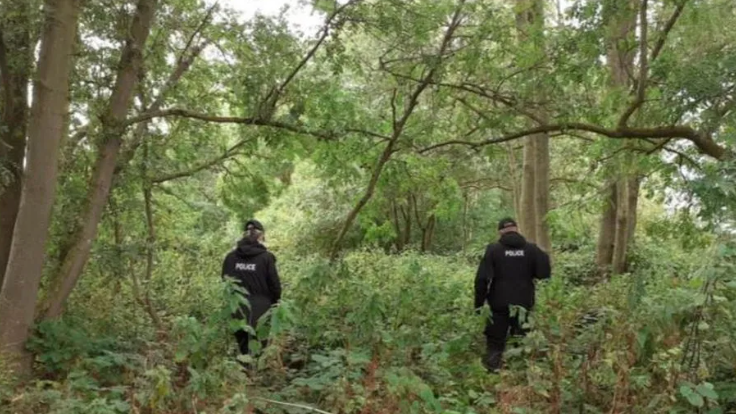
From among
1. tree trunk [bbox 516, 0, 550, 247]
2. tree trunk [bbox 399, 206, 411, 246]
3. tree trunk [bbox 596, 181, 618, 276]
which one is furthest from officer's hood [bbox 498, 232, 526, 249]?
tree trunk [bbox 399, 206, 411, 246]

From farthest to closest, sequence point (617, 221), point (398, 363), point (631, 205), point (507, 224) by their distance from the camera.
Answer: point (631, 205)
point (617, 221)
point (507, 224)
point (398, 363)

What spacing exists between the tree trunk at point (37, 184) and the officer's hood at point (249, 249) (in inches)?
73.8

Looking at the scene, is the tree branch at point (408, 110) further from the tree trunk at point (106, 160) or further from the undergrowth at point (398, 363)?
the tree trunk at point (106, 160)

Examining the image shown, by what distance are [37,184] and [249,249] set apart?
211 cm

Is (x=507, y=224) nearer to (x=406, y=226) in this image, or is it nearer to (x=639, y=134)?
(x=639, y=134)

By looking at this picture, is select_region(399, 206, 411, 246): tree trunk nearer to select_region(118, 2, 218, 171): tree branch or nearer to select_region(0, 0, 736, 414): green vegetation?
select_region(0, 0, 736, 414): green vegetation

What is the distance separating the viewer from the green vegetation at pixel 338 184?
4777 millimetres

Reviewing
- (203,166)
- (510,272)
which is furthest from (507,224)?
(203,166)

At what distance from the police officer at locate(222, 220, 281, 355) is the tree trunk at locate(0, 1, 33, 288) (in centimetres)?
240

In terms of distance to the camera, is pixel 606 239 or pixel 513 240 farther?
pixel 606 239

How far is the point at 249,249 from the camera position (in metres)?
6.91

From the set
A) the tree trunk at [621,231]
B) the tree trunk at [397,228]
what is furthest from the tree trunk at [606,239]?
the tree trunk at [397,228]

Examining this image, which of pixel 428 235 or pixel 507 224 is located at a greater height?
pixel 507 224

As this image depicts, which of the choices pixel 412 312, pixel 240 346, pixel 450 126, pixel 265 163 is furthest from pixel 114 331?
pixel 450 126
